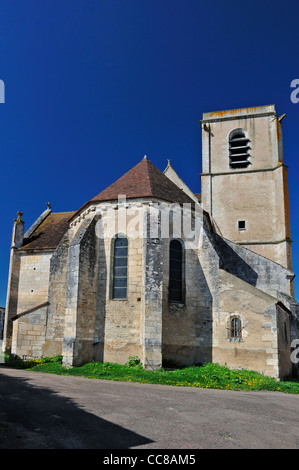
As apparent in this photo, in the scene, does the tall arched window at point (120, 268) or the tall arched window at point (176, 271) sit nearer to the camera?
the tall arched window at point (120, 268)

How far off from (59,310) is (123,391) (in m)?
8.87

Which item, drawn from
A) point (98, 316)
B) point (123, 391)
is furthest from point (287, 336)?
point (123, 391)

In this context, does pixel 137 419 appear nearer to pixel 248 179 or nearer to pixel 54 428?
pixel 54 428

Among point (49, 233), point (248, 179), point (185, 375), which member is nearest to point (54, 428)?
point (185, 375)

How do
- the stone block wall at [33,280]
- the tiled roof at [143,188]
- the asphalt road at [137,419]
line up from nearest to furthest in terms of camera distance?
the asphalt road at [137,419]
the tiled roof at [143,188]
the stone block wall at [33,280]

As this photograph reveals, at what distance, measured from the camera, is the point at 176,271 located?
16.6 m

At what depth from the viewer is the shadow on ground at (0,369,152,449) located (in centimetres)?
514

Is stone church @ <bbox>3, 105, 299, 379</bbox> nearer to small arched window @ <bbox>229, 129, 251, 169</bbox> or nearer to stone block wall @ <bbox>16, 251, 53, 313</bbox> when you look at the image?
stone block wall @ <bbox>16, 251, 53, 313</bbox>

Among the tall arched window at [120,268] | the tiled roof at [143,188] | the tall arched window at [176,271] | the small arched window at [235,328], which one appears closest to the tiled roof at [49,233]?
the tiled roof at [143,188]

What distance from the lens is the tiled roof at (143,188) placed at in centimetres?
1702

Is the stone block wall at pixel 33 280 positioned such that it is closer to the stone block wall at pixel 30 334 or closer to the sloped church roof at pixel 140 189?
the sloped church roof at pixel 140 189

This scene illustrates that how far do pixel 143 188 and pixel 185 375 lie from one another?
8.36 m

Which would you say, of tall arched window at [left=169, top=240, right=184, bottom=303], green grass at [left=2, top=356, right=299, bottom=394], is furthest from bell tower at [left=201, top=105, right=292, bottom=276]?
green grass at [left=2, top=356, right=299, bottom=394]
